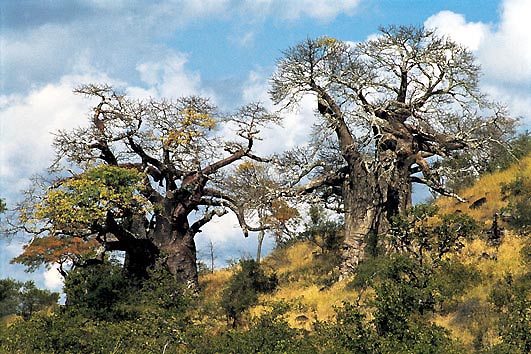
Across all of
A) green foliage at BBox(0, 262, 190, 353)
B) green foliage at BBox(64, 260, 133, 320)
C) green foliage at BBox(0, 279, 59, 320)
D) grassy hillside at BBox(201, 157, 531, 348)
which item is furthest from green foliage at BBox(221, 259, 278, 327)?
green foliage at BBox(0, 279, 59, 320)

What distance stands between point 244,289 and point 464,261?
29.8 ft

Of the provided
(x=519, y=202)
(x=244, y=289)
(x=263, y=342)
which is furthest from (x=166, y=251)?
(x=519, y=202)

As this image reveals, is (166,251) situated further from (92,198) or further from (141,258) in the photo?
(92,198)

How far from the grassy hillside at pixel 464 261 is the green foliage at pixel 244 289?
47 centimetres

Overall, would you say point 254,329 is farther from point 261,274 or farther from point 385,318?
point 261,274

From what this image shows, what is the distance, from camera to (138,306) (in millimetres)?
24438

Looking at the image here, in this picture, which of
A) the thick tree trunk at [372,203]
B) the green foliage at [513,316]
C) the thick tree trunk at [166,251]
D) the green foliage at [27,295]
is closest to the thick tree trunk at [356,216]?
the thick tree trunk at [372,203]

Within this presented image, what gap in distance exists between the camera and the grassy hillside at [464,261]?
18.8m

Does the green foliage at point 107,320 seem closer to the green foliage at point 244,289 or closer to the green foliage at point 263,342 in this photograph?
the green foliage at point 263,342

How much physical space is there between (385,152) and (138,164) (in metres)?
10.9

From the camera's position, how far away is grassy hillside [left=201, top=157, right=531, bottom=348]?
740 inches

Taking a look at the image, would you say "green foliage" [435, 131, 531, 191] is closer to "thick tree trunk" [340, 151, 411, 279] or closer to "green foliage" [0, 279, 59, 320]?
"thick tree trunk" [340, 151, 411, 279]

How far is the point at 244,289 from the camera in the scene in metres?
27.1

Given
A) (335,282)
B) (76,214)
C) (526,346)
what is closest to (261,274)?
(335,282)
